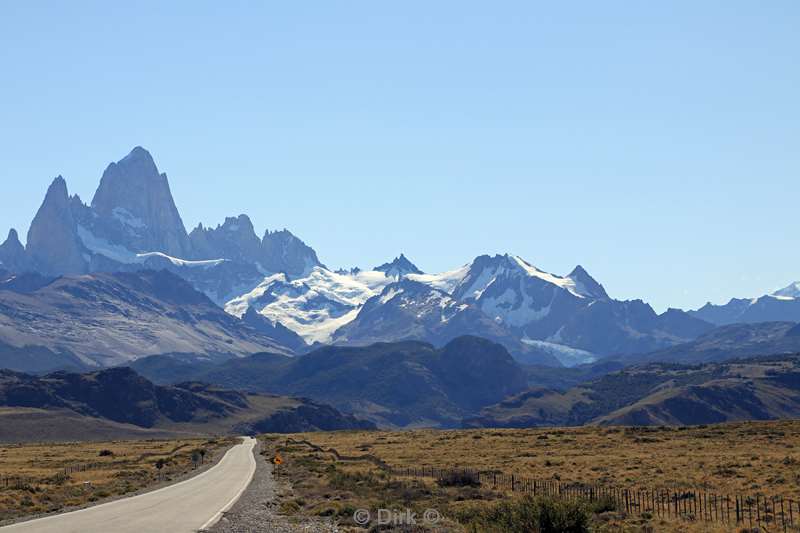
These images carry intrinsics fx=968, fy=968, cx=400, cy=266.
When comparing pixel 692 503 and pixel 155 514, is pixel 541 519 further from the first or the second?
pixel 692 503

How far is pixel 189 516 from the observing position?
42312mm

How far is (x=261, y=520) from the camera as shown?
42.2 m

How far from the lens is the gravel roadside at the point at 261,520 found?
38.6m

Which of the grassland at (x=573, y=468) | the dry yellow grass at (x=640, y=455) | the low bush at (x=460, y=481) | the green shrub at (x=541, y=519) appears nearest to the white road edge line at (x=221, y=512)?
the grassland at (x=573, y=468)

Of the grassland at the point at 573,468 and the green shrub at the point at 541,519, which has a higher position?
the green shrub at the point at 541,519

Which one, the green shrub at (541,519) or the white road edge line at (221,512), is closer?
the green shrub at (541,519)

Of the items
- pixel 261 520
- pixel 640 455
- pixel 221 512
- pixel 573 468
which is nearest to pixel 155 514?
pixel 221 512

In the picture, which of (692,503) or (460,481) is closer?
(692,503)

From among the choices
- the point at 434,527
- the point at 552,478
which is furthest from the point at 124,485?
the point at 434,527

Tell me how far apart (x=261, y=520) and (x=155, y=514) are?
4.92 metres

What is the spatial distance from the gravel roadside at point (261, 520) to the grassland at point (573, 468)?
109cm

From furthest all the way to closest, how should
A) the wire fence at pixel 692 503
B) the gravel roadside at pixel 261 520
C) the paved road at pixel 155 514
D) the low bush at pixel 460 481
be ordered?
the low bush at pixel 460 481 < the wire fence at pixel 692 503 < the gravel roadside at pixel 261 520 < the paved road at pixel 155 514

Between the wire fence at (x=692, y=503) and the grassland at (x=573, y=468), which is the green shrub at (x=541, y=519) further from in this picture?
the wire fence at (x=692, y=503)

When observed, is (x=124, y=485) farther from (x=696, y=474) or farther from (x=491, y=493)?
(x=696, y=474)
